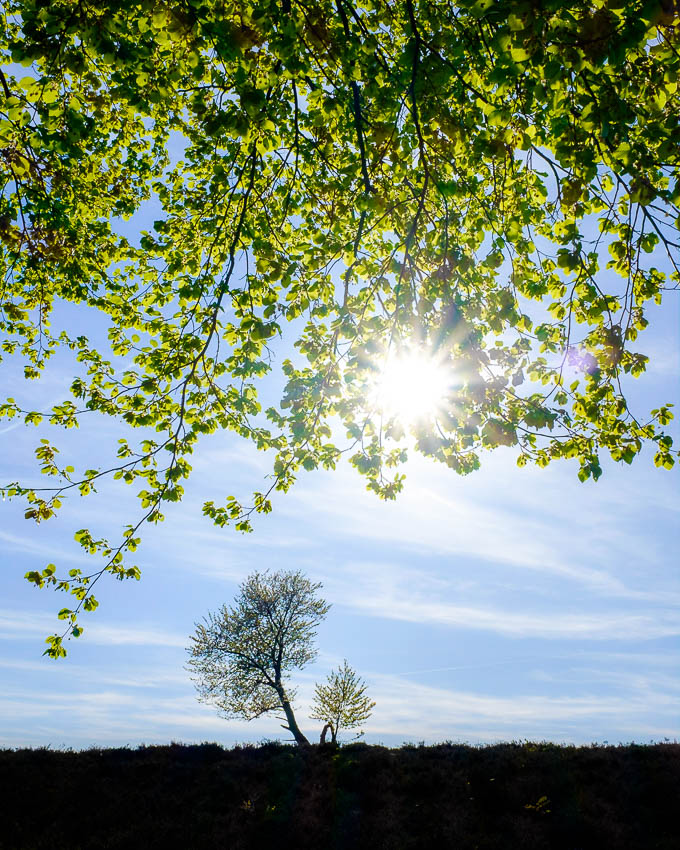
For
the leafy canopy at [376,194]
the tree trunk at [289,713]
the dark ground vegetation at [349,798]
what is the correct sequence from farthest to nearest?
1. the tree trunk at [289,713]
2. the dark ground vegetation at [349,798]
3. the leafy canopy at [376,194]

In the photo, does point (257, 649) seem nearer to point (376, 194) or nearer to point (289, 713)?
point (289, 713)

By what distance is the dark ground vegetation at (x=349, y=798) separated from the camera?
40.5ft

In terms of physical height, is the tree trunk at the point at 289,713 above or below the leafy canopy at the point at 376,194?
below

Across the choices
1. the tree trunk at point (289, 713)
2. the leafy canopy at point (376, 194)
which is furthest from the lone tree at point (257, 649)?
the leafy canopy at point (376, 194)

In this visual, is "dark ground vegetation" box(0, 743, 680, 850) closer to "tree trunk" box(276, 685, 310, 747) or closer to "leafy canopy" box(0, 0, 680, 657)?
"leafy canopy" box(0, 0, 680, 657)

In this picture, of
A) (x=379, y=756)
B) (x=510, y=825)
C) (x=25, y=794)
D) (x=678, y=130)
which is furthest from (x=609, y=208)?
Result: (x=25, y=794)

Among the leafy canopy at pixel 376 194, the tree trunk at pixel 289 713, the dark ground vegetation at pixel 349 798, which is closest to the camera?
the leafy canopy at pixel 376 194

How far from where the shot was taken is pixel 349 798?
14414 mm

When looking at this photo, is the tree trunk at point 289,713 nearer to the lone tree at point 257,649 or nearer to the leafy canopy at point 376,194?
the lone tree at point 257,649

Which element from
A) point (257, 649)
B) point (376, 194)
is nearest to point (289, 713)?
point (257, 649)

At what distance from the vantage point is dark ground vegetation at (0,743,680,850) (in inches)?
486

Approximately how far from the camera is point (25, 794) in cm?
1443

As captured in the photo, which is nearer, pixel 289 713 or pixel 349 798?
pixel 349 798

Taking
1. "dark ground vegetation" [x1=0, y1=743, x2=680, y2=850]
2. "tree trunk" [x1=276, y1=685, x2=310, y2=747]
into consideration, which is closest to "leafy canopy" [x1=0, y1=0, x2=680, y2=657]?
"dark ground vegetation" [x1=0, y1=743, x2=680, y2=850]
